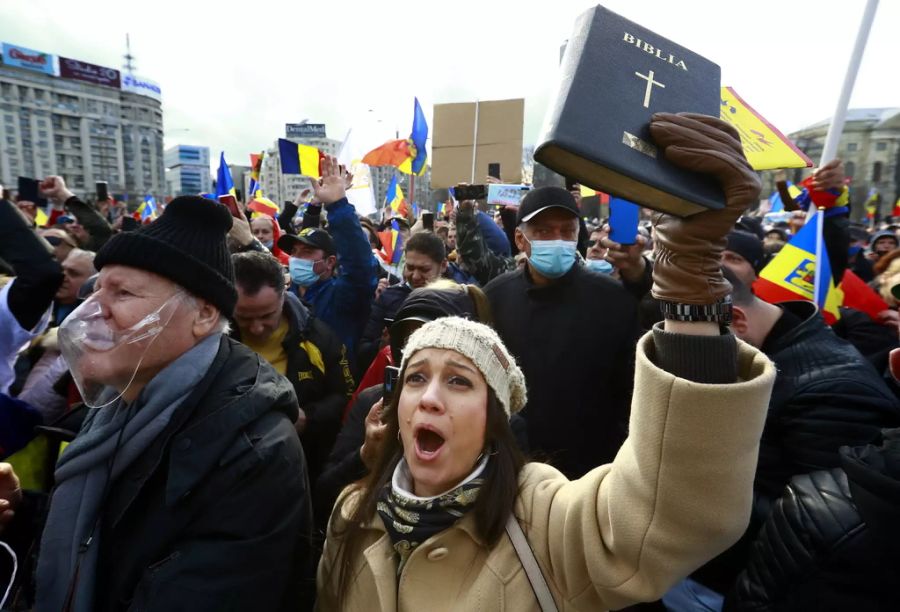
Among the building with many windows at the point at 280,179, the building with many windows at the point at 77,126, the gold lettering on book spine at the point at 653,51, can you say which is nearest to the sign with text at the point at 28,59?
the building with many windows at the point at 77,126

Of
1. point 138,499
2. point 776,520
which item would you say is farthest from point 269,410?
point 776,520

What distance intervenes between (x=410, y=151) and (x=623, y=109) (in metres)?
9.12

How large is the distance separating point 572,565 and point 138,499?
1.24 metres

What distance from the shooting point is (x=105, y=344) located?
1.63 metres

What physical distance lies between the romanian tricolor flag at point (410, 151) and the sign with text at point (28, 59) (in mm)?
99639

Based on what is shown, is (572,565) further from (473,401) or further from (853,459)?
(853,459)

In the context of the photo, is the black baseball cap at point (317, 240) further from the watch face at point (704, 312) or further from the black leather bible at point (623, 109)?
the watch face at point (704, 312)

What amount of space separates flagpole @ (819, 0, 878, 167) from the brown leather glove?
11.7ft

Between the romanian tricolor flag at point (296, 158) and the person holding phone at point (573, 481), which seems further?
the romanian tricolor flag at point (296, 158)

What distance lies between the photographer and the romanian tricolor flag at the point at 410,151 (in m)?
9.36

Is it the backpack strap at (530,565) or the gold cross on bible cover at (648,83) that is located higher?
the gold cross on bible cover at (648,83)

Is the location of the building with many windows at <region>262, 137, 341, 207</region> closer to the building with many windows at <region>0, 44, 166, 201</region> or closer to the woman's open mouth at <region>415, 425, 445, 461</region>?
the building with many windows at <region>0, 44, 166, 201</region>

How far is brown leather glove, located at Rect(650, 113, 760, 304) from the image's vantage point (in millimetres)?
1006

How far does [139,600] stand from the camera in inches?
52.9
